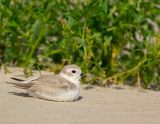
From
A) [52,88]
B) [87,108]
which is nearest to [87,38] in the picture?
[52,88]

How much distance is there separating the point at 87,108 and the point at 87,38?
4.56 feet

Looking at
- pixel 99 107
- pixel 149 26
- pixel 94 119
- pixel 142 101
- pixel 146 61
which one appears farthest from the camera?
pixel 149 26

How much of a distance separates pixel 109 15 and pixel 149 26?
79 cm

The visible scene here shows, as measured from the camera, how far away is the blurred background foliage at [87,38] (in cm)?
868

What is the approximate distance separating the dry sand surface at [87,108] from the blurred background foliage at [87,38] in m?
0.38

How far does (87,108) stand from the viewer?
747cm

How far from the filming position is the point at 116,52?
9.20m

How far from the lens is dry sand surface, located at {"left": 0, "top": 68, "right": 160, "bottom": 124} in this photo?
6879 mm

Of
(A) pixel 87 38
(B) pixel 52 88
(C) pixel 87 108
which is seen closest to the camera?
(C) pixel 87 108

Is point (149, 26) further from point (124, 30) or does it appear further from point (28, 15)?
point (28, 15)

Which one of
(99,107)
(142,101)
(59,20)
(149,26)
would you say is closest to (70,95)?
(99,107)

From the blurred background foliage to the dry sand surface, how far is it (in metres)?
0.38

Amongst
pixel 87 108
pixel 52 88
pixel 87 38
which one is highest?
pixel 87 38

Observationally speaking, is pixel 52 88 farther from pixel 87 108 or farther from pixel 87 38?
pixel 87 38
